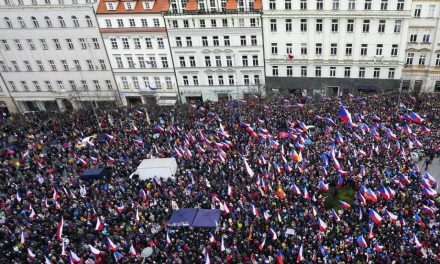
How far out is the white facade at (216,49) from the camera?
45.9 meters

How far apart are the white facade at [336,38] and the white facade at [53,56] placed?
22.1m

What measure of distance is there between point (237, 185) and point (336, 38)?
74.9 feet

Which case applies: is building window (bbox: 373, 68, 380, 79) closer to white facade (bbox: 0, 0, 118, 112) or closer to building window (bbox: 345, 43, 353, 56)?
building window (bbox: 345, 43, 353, 56)

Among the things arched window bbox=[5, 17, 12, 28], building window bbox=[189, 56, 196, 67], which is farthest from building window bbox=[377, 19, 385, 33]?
arched window bbox=[5, 17, 12, 28]

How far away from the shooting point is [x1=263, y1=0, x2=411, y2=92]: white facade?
4281 cm

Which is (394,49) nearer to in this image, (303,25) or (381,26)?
(381,26)

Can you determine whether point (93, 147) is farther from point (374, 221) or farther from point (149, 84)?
point (374, 221)

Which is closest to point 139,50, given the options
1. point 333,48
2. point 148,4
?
point 148,4

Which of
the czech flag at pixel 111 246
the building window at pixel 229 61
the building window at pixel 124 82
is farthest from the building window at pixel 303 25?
the czech flag at pixel 111 246

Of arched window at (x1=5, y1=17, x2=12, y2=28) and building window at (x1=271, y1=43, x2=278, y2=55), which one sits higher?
arched window at (x1=5, y1=17, x2=12, y2=28)

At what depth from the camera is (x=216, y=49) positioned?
48.2 meters

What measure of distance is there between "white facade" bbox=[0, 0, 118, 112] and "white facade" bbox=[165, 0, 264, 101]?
33.8ft

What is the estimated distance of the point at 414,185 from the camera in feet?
102

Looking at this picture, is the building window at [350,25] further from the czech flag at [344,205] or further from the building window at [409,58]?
the czech flag at [344,205]
